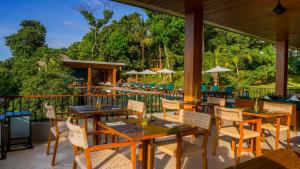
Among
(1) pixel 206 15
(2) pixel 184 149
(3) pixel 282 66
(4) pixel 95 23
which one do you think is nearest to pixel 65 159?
(2) pixel 184 149

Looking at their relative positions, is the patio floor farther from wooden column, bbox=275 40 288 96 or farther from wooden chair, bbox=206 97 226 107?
wooden column, bbox=275 40 288 96

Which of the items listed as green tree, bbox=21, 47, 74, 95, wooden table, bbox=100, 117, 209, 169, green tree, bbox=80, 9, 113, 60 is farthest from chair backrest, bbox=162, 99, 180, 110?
green tree, bbox=80, 9, 113, 60

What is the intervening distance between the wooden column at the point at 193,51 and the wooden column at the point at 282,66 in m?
5.74

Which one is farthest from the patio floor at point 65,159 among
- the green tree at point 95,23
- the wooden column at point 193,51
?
the green tree at point 95,23

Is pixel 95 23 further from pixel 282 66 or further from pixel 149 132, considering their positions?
pixel 149 132

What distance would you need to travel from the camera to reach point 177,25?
24.9 meters

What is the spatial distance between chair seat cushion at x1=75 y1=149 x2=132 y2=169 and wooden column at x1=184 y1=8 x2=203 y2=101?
3204mm

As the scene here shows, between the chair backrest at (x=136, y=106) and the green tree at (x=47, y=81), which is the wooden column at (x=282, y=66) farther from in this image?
the green tree at (x=47, y=81)

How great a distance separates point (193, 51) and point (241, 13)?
1.60 metres

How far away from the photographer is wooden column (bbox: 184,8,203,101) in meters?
5.29

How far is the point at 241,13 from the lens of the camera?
5605 millimetres

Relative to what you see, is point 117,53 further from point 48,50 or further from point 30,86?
point 30,86

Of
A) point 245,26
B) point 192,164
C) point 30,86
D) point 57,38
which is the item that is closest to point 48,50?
point 30,86

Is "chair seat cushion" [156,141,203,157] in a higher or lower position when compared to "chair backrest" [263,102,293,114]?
lower
